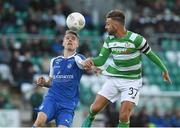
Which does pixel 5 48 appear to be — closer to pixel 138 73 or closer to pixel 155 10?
pixel 155 10

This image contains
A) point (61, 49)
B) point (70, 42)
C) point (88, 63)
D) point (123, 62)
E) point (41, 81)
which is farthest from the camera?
point (61, 49)

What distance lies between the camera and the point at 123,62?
1173 centimetres

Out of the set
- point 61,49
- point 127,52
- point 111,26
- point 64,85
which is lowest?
point 61,49

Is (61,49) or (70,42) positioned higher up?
(70,42)

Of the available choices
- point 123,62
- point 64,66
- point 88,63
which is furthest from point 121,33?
point 64,66

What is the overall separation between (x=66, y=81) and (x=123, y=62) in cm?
98

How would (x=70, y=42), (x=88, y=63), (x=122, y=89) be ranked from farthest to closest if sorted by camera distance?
(x=122, y=89)
(x=70, y=42)
(x=88, y=63)

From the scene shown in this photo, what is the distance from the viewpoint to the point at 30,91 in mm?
19844

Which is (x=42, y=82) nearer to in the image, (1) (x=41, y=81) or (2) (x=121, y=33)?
(1) (x=41, y=81)

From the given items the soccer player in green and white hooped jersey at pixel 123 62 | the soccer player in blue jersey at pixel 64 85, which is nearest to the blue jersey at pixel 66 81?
the soccer player in blue jersey at pixel 64 85

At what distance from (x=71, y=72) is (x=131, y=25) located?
1237 centimetres

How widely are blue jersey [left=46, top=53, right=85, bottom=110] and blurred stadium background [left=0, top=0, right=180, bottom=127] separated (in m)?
6.82

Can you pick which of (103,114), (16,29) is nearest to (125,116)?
(103,114)

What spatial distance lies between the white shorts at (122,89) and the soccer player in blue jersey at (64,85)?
23.2 inches
